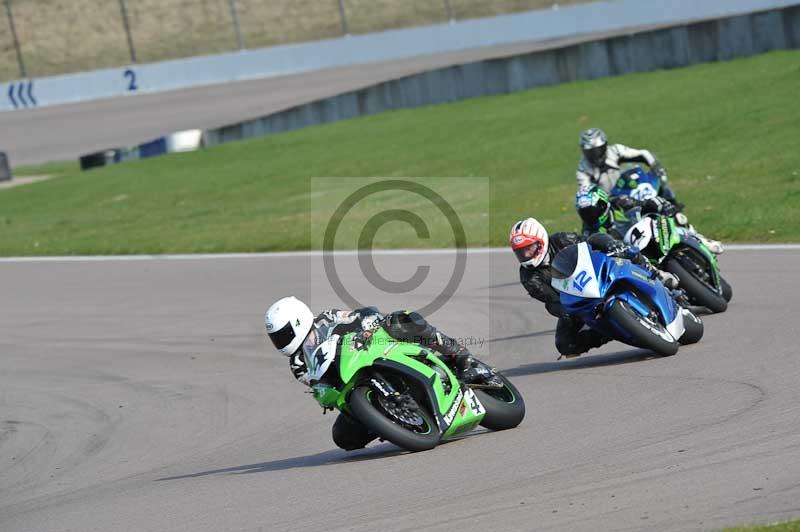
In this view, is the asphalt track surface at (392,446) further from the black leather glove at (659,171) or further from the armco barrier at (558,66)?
the armco barrier at (558,66)

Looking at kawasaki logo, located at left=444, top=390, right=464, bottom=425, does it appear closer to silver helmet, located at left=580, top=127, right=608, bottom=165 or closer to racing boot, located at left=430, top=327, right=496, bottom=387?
racing boot, located at left=430, top=327, right=496, bottom=387

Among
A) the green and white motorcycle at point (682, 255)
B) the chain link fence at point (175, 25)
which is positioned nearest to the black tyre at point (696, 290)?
the green and white motorcycle at point (682, 255)

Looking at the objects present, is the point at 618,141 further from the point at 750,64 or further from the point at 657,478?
the point at 657,478

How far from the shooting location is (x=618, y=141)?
969 inches

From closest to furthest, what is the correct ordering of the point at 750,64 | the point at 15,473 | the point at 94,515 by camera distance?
the point at 94,515
the point at 15,473
the point at 750,64

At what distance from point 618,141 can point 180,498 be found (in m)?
17.9

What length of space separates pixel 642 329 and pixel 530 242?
103 cm

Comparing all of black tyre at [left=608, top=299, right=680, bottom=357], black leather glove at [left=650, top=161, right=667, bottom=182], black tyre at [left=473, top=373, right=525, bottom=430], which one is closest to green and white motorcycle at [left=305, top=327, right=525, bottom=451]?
black tyre at [left=473, top=373, right=525, bottom=430]

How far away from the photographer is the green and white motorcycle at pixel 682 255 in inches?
433

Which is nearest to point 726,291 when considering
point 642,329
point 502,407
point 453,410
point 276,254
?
point 642,329

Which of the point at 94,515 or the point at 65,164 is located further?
the point at 65,164

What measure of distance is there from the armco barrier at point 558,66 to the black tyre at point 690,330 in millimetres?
18461

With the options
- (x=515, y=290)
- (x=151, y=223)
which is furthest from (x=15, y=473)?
(x=151, y=223)

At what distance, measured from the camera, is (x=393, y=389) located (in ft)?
25.8
